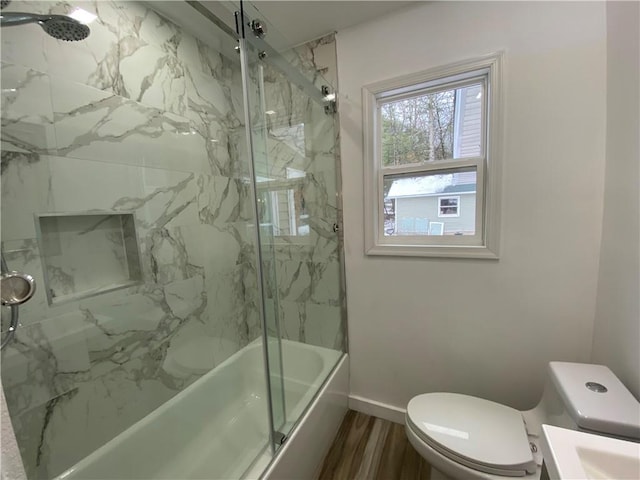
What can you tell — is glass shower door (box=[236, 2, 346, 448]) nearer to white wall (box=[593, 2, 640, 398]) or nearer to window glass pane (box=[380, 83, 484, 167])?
window glass pane (box=[380, 83, 484, 167])

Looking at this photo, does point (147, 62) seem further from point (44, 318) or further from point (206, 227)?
point (44, 318)

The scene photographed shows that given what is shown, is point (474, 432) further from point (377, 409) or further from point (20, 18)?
point (20, 18)

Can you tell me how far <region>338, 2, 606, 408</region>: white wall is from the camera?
1178 mm

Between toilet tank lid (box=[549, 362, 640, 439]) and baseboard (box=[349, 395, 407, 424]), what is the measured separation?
3.03ft

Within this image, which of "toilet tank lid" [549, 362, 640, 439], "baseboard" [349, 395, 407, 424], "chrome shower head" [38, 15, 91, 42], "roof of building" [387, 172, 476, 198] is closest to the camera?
"toilet tank lid" [549, 362, 640, 439]

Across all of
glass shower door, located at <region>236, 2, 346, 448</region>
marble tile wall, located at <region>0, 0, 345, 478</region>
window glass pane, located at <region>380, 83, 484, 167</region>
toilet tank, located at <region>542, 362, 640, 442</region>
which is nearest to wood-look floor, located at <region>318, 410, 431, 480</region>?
glass shower door, located at <region>236, 2, 346, 448</region>

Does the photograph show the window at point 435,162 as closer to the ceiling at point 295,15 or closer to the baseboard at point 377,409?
the ceiling at point 295,15

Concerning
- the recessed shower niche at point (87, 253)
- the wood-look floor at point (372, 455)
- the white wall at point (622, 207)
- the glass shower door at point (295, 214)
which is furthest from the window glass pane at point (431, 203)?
the recessed shower niche at point (87, 253)

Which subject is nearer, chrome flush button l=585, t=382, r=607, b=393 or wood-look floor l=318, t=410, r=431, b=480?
chrome flush button l=585, t=382, r=607, b=393

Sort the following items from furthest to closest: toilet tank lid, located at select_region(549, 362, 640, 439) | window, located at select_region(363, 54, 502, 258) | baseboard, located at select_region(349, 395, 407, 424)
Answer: baseboard, located at select_region(349, 395, 407, 424) < window, located at select_region(363, 54, 502, 258) < toilet tank lid, located at select_region(549, 362, 640, 439)

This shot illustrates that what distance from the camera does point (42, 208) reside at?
103cm

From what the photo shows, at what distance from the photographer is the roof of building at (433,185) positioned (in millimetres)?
1465

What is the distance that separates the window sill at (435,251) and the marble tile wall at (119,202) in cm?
94

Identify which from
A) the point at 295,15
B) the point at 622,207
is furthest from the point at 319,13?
the point at 622,207
